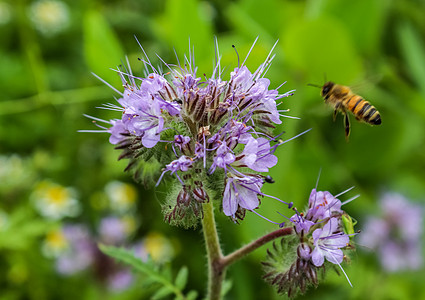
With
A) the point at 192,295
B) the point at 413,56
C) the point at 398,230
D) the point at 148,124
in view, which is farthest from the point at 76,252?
the point at 413,56

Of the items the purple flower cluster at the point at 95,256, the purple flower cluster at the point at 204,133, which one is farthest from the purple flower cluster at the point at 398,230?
the purple flower cluster at the point at 204,133

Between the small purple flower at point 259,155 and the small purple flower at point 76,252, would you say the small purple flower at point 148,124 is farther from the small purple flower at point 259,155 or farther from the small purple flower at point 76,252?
the small purple flower at point 76,252

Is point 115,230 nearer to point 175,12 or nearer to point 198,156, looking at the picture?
point 175,12

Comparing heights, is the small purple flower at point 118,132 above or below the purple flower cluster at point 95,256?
above

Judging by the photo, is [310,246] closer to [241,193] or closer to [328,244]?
[328,244]

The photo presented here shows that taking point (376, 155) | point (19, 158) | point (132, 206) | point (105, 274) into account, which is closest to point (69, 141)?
point (19, 158)
